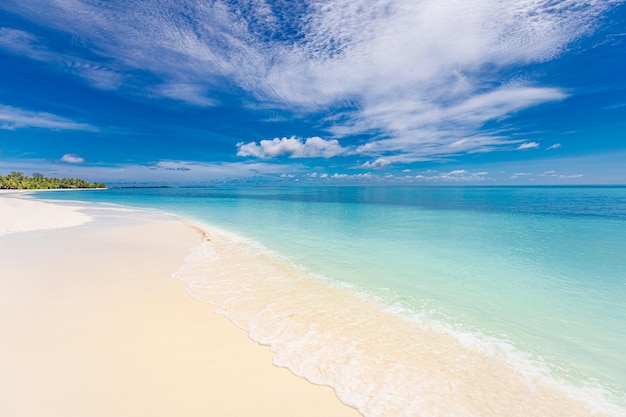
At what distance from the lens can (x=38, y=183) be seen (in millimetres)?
115375

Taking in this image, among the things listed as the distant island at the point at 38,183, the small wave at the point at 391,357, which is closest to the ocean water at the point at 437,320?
the small wave at the point at 391,357

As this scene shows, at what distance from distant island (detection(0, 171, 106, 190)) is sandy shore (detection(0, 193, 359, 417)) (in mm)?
127809

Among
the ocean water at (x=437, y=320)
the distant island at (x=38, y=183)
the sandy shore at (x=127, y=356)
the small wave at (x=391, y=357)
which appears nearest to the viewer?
the sandy shore at (x=127, y=356)

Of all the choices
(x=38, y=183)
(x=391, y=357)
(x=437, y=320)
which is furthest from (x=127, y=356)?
(x=38, y=183)

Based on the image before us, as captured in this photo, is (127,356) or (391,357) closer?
(127,356)

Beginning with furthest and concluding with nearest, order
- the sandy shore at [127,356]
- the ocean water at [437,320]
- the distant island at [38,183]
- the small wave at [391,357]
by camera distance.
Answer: the distant island at [38,183] → the ocean water at [437,320] → the small wave at [391,357] → the sandy shore at [127,356]

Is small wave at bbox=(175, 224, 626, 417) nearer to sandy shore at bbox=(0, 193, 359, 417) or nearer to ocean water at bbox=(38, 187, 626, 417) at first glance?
ocean water at bbox=(38, 187, 626, 417)

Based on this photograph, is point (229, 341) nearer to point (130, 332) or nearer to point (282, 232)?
point (130, 332)

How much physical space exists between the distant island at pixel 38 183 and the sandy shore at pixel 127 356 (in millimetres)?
127809

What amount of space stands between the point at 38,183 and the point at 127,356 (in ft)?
510

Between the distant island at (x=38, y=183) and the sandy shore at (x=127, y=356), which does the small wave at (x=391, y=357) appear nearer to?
the sandy shore at (x=127, y=356)

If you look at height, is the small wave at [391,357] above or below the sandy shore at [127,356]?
below

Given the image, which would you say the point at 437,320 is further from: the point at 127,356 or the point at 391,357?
the point at 127,356

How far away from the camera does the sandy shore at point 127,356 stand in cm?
331
